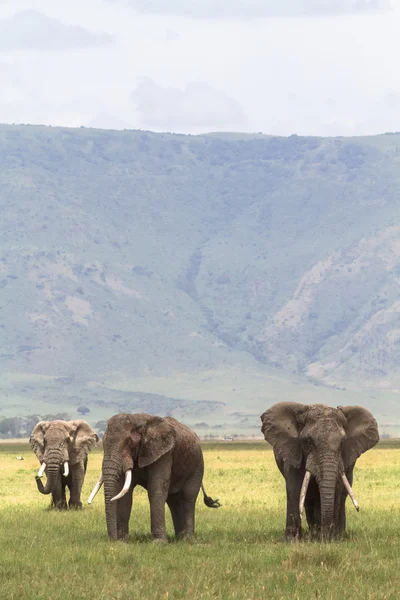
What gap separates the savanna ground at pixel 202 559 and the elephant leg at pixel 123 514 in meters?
0.29

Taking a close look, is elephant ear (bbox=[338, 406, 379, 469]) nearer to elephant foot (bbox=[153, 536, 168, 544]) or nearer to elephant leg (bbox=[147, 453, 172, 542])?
elephant leg (bbox=[147, 453, 172, 542])

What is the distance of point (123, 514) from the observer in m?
28.5

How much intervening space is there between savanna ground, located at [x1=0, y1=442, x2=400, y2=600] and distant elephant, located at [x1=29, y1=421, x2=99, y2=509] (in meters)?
0.76

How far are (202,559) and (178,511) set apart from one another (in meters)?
4.82

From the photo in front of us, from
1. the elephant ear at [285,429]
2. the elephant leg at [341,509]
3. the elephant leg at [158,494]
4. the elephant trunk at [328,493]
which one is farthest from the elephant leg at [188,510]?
the elephant trunk at [328,493]

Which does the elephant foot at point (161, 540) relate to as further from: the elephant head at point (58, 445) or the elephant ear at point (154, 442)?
the elephant head at point (58, 445)

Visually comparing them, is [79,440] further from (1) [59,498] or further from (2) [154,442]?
(2) [154,442]

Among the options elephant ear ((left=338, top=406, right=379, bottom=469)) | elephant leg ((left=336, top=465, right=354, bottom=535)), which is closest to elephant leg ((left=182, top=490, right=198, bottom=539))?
elephant leg ((left=336, top=465, right=354, bottom=535))

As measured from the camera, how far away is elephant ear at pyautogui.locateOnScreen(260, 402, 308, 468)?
28250 mm

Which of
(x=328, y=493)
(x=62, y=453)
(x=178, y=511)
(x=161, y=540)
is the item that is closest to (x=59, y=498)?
(x=62, y=453)

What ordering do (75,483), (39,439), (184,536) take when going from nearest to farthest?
(184,536), (39,439), (75,483)

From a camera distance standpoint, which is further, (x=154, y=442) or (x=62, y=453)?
(x=62, y=453)

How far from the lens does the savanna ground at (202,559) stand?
72.0 ft

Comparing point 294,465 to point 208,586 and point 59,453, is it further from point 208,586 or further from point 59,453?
point 59,453
